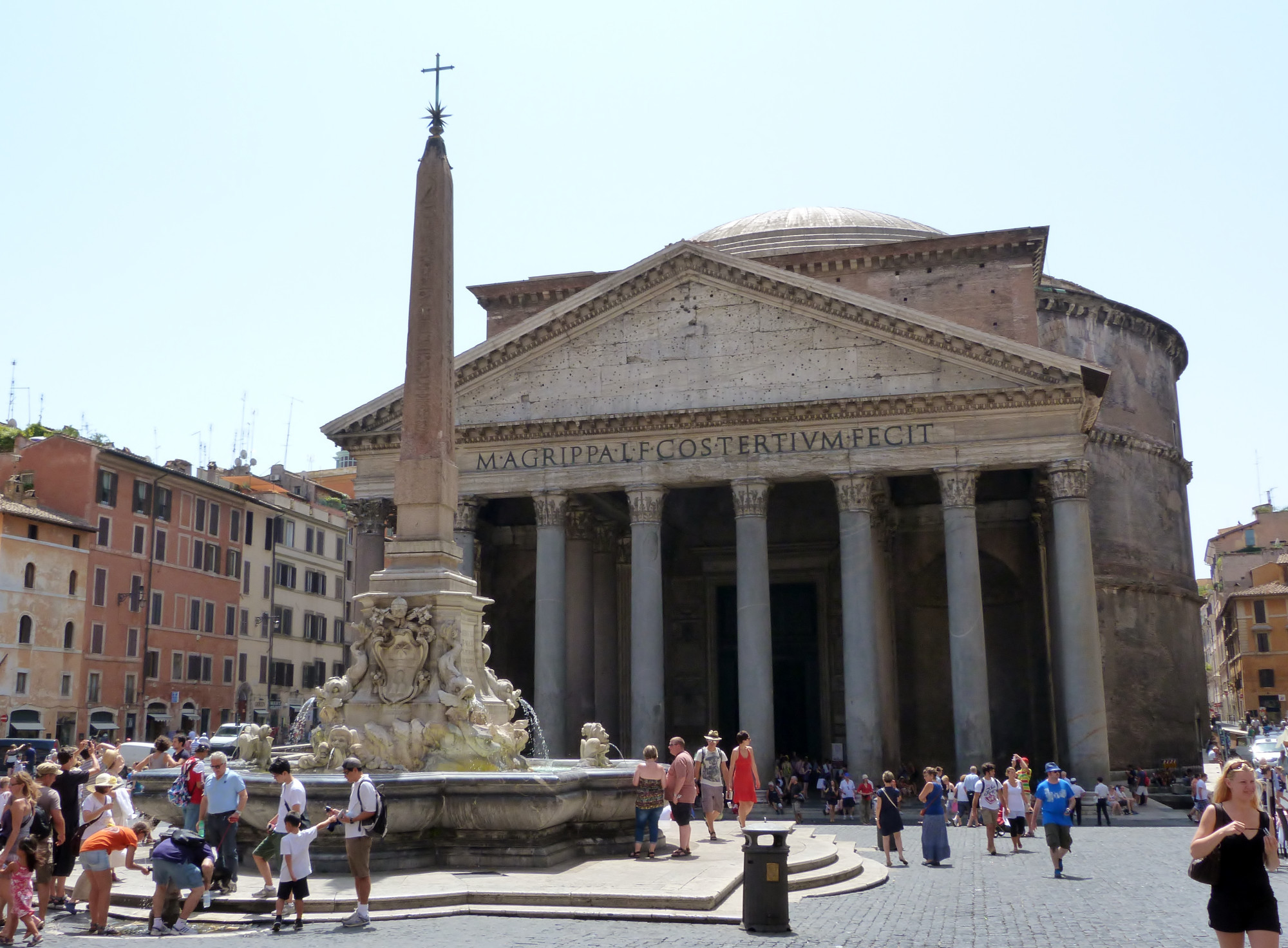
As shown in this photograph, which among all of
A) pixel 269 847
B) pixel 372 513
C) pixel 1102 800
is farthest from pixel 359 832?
pixel 372 513

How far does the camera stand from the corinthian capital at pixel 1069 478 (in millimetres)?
23406

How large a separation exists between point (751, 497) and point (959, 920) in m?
15.7

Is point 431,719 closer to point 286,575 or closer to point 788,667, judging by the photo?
point 788,667

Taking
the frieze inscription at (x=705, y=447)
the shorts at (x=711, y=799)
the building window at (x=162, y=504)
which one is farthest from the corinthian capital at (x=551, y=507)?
the building window at (x=162, y=504)

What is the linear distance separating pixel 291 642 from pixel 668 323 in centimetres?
2687

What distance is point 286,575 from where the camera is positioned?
4666 centimetres

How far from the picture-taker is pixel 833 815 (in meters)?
22.1

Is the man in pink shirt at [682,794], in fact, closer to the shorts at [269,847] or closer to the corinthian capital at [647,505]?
the shorts at [269,847]

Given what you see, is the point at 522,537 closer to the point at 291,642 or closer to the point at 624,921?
the point at 291,642

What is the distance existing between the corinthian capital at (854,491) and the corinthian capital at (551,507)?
5.72 meters

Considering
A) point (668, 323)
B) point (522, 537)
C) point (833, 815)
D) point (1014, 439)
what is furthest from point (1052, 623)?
point (522, 537)

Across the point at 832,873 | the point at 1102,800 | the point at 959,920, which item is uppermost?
the point at 832,873

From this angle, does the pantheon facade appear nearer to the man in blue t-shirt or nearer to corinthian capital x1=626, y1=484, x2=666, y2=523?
corinthian capital x1=626, y1=484, x2=666, y2=523

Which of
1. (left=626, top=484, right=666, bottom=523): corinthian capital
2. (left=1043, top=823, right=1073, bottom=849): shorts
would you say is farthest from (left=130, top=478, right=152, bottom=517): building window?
(left=1043, top=823, right=1073, bottom=849): shorts
